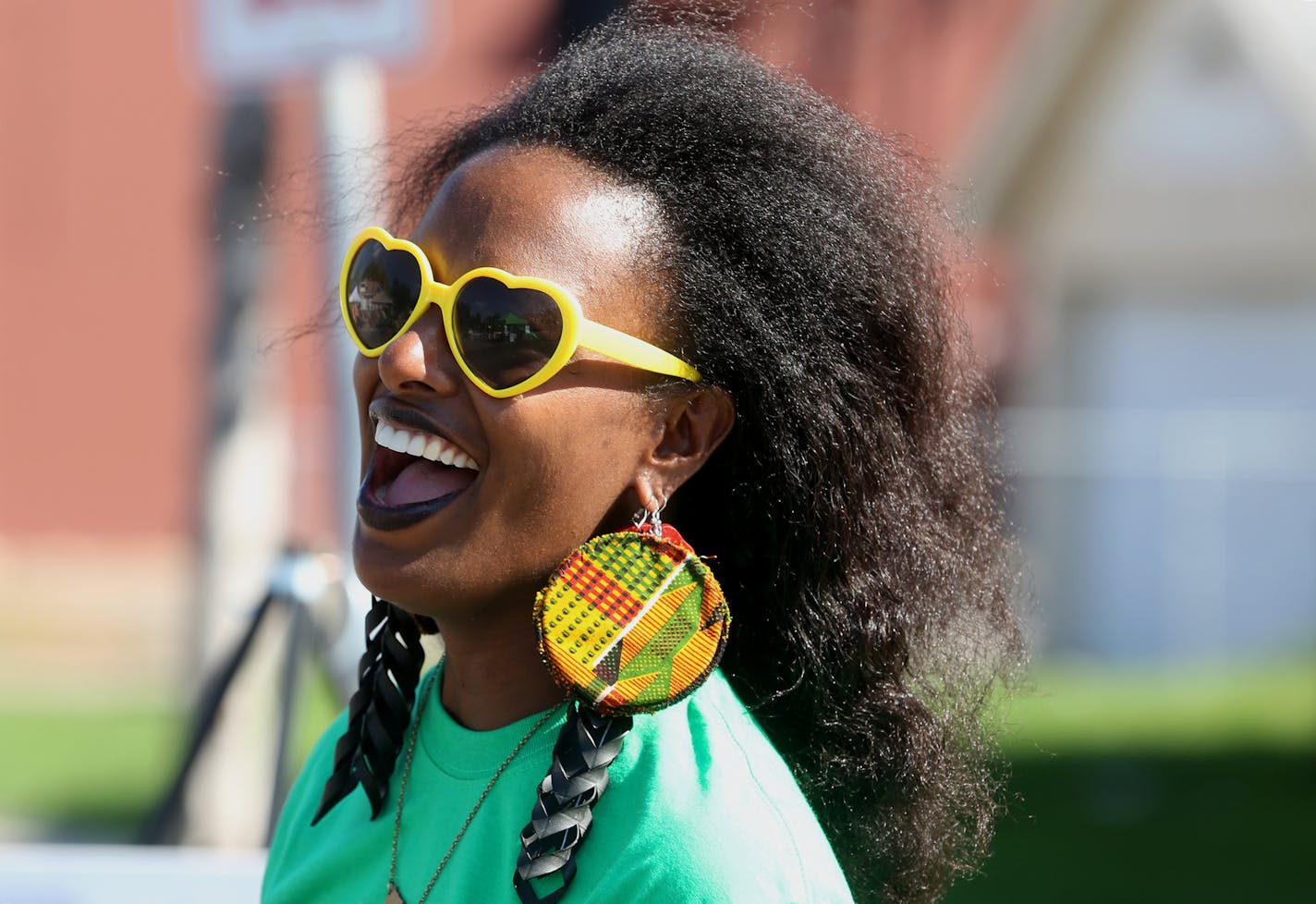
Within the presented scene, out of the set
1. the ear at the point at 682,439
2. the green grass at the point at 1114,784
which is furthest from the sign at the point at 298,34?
the green grass at the point at 1114,784

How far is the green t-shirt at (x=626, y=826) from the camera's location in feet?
5.52

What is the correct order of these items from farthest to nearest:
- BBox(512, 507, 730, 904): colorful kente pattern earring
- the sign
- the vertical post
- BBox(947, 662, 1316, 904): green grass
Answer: BBox(947, 662, 1316, 904): green grass, the sign, the vertical post, BBox(512, 507, 730, 904): colorful kente pattern earring

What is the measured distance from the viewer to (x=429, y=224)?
199cm

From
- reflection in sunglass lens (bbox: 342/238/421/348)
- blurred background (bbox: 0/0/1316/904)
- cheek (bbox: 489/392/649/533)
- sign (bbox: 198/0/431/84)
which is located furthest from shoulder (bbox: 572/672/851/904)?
blurred background (bbox: 0/0/1316/904)

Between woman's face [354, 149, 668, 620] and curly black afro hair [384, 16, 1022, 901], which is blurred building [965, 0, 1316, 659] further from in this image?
woman's face [354, 149, 668, 620]

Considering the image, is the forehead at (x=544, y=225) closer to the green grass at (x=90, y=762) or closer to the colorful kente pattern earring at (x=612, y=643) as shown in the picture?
the colorful kente pattern earring at (x=612, y=643)

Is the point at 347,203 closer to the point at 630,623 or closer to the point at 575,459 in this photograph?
the point at 575,459

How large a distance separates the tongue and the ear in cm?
22

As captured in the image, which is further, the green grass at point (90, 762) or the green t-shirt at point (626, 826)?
the green grass at point (90, 762)

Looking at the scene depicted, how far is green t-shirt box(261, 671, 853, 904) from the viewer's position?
5.52 ft

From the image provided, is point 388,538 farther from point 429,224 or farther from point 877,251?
point 877,251

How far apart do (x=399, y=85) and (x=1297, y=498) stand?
799 cm

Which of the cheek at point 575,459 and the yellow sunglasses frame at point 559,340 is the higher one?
the yellow sunglasses frame at point 559,340

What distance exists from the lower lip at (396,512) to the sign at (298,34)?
1.58m
